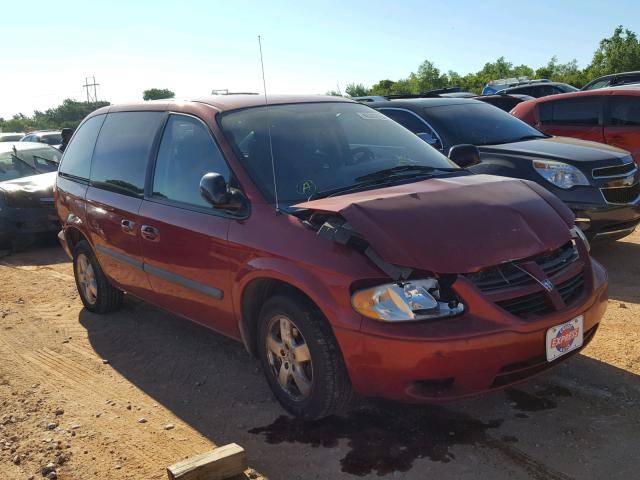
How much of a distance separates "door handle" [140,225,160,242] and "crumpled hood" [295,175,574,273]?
1.39 metres

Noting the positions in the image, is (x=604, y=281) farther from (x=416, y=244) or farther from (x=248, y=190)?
(x=248, y=190)

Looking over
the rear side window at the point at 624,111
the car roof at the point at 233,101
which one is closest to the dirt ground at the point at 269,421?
the car roof at the point at 233,101

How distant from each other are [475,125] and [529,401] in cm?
420

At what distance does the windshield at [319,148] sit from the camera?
12.4 feet

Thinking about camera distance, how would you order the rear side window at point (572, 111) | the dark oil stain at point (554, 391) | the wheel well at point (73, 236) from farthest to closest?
the rear side window at point (572, 111) → the wheel well at point (73, 236) → the dark oil stain at point (554, 391)

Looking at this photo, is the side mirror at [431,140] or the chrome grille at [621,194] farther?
the side mirror at [431,140]

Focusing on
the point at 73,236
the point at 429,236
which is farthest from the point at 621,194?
the point at 73,236

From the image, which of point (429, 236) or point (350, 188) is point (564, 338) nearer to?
point (429, 236)

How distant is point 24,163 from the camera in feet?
33.0

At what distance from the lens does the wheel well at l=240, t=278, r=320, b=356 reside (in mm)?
3469

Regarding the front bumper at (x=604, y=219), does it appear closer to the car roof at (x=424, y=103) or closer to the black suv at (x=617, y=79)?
the car roof at (x=424, y=103)

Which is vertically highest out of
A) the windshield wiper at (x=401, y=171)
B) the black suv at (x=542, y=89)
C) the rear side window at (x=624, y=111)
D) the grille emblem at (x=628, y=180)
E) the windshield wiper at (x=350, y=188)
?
the black suv at (x=542, y=89)

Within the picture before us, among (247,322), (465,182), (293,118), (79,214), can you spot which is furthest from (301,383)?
(79,214)

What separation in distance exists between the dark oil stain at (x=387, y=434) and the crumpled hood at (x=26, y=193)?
6684 millimetres
